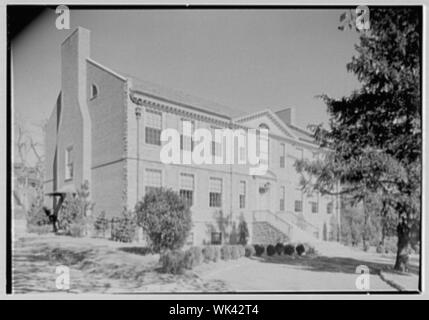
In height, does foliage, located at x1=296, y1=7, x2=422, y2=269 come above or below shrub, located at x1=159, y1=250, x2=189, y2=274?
above

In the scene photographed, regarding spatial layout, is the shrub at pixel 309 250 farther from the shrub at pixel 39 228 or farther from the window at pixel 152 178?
the shrub at pixel 39 228

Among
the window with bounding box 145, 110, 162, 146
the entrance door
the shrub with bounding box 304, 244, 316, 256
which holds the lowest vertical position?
the shrub with bounding box 304, 244, 316, 256

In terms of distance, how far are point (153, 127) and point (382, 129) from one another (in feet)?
12.3

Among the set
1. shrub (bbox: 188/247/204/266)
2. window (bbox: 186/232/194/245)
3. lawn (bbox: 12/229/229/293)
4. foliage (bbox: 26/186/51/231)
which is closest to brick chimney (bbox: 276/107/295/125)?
window (bbox: 186/232/194/245)

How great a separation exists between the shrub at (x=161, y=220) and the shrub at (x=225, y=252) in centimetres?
62

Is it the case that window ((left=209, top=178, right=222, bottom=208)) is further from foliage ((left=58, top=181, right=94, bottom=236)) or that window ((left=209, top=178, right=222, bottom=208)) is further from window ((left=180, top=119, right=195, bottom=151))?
foliage ((left=58, top=181, right=94, bottom=236))

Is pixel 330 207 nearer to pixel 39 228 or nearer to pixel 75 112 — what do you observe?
pixel 75 112

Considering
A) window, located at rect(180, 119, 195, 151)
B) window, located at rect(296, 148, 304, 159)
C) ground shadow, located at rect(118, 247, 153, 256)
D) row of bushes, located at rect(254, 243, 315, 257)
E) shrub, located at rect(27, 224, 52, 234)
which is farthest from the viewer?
window, located at rect(296, 148, 304, 159)

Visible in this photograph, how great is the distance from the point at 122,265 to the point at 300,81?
4.04 m

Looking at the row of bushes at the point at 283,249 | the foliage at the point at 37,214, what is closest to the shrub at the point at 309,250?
the row of bushes at the point at 283,249

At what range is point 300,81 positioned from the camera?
19.4 feet

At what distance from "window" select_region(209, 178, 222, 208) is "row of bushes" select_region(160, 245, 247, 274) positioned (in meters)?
0.70

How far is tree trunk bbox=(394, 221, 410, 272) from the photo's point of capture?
19.5ft
